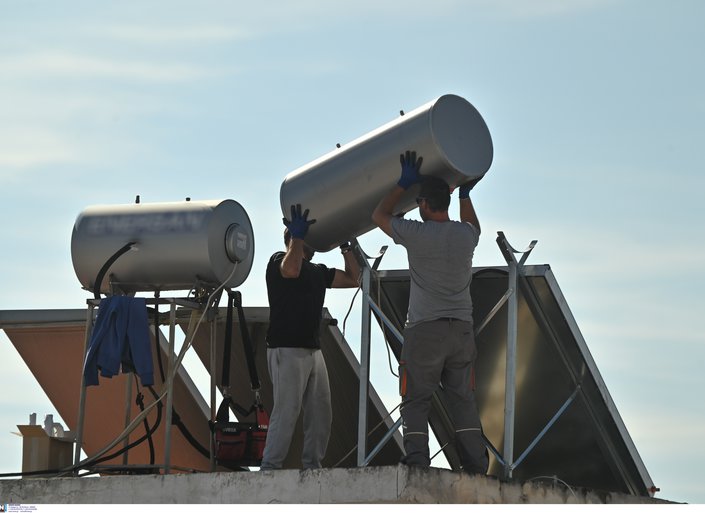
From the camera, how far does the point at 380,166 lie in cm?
917

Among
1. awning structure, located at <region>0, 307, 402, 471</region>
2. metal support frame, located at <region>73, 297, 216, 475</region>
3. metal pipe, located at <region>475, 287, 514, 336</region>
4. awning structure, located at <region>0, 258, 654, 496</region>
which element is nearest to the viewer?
metal pipe, located at <region>475, 287, 514, 336</region>

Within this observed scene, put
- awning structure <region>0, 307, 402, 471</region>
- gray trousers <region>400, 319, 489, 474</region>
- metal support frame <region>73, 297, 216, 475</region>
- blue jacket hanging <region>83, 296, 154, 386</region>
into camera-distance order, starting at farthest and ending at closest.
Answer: awning structure <region>0, 307, 402, 471</region> → metal support frame <region>73, 297, 216, 475</region> → blue jacket hanging <region>83, 296, 154, 386</region> → gray trousers <region>400, 319, 489, 474</region>

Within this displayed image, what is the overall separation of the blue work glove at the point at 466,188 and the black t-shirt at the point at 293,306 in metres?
1.27

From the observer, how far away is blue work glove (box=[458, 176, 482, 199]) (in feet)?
30.2

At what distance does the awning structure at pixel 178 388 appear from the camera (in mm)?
10906

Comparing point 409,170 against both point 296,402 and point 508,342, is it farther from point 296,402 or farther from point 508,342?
point 296,402

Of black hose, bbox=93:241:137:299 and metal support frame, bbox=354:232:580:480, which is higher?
black hose, bbox=93:241:137:299

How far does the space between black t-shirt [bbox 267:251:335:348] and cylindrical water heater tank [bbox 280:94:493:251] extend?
0.93ft

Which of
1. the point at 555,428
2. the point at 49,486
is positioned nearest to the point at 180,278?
the point at 49,486

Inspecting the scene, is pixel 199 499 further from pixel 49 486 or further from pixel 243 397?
pixel 243 397

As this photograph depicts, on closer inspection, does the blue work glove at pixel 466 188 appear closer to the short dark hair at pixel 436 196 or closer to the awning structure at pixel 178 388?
the short dark hair at pixel 436 196

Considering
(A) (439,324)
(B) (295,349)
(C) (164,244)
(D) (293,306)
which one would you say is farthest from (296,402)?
(C) (164,244)

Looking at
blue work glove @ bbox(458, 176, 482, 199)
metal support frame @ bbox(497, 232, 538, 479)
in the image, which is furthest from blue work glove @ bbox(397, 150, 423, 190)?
metal support frame @ bbox(497, 232, 538, 479)

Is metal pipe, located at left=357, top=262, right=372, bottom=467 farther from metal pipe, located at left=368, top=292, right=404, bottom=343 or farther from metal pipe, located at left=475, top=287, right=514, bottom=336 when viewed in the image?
metal pipe, located at left=475, top=287, right=514, bottom=336
